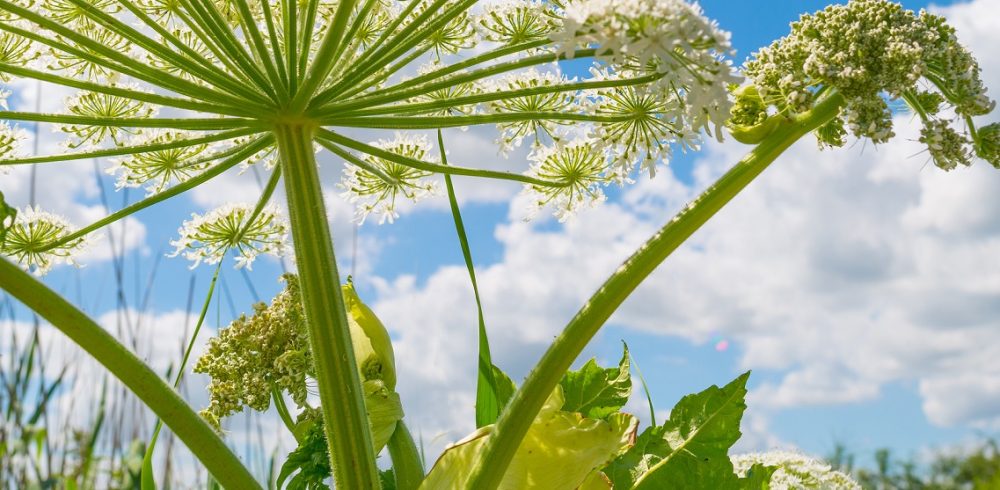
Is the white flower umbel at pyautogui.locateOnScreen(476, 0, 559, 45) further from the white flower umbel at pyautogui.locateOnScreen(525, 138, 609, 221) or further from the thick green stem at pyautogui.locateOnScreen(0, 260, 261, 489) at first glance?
the thick green stem at pyautogui.locateOnScreen(0, 260, 261, 489)

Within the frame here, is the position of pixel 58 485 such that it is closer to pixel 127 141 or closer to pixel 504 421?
pixel 127 141

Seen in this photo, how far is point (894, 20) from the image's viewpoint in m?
1.68

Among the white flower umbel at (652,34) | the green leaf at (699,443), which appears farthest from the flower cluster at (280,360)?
the white flower umbel at (652,34)

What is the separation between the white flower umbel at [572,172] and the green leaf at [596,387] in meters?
0.53

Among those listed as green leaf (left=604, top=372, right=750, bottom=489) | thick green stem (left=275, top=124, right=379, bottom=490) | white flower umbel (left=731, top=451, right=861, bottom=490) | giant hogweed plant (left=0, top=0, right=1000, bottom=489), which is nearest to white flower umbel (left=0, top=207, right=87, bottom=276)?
giant hogweed plant (left=0, top=0, right=1000, bottom=489)

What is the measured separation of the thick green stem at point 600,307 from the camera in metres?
1.53

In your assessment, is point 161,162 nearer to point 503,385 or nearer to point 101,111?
point 101,111

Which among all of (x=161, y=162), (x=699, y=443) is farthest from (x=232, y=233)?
(x=699, y=443)

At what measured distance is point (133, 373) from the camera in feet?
5.01

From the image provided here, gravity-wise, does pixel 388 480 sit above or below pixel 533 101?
below

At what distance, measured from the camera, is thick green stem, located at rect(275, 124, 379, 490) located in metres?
1.65

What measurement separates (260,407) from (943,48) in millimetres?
1559

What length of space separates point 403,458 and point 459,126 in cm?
73

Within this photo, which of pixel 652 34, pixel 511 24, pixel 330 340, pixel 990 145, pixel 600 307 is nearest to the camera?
pixel 652 34
